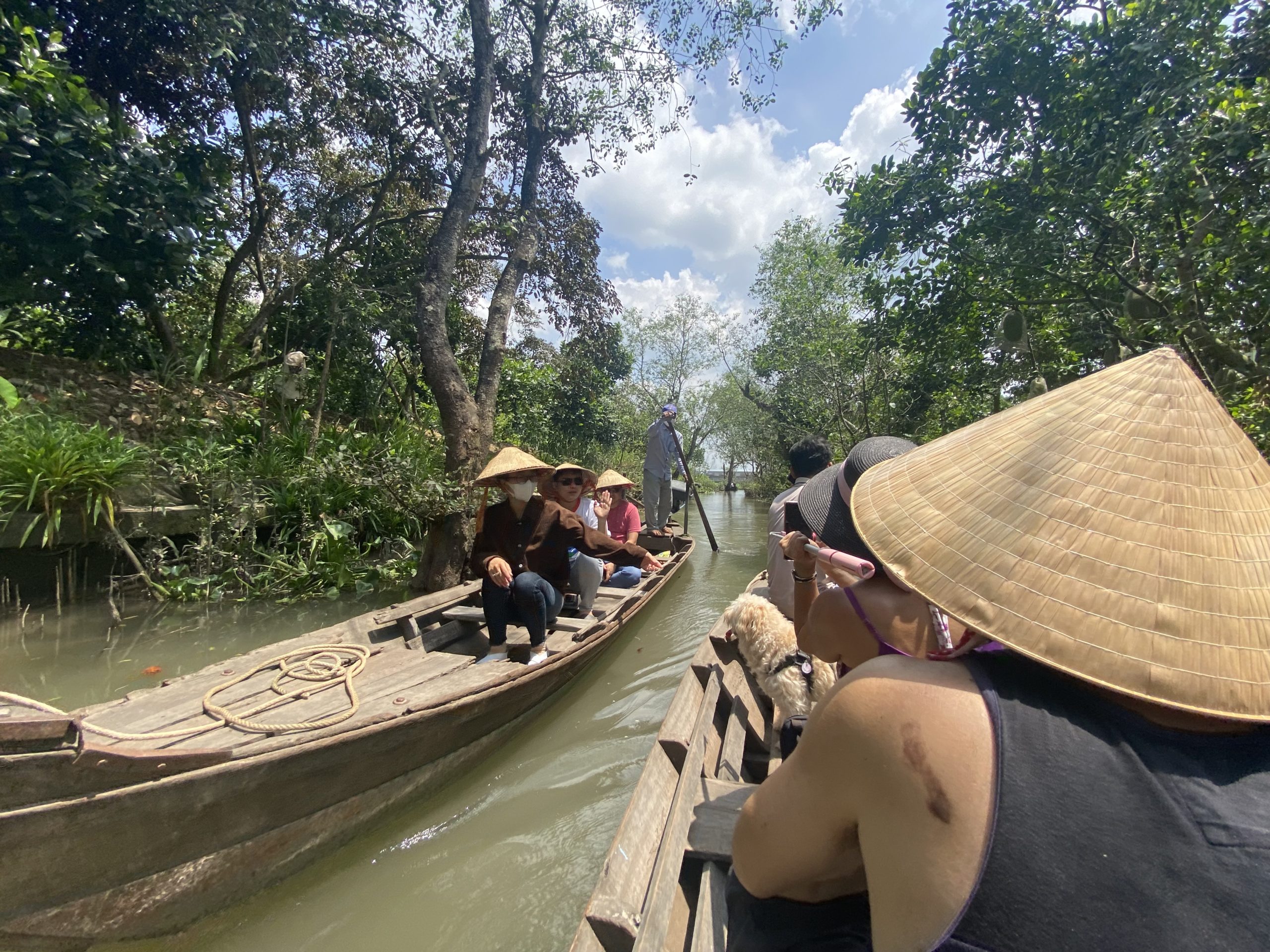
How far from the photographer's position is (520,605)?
4.05m

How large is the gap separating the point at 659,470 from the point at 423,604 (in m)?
6.65

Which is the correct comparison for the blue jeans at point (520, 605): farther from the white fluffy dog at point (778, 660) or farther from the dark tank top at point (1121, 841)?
the dark tank top at point (1121, 841)

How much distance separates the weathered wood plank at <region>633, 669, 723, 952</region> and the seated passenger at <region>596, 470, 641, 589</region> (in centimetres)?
394

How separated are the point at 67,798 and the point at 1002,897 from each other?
2.70 metres

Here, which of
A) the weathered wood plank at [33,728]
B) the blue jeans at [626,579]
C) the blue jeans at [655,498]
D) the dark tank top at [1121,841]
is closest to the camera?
the dark tank top at [1121,841]

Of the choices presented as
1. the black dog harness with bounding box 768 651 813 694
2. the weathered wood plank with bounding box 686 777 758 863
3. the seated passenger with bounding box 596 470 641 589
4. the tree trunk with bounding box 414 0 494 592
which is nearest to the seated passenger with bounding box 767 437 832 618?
the black dog harness with bounding box 768 651 813 694

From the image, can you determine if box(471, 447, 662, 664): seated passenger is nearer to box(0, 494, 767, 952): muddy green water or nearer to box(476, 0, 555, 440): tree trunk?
box(0, 494, 767, 952): muddy green water

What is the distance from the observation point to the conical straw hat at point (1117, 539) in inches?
28.4

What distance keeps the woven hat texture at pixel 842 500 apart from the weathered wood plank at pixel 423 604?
135 inches

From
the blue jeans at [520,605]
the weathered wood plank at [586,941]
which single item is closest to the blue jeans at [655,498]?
the blue jeans at [520,605]

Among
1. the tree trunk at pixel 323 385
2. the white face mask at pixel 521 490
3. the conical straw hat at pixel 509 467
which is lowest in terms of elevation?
the white face mask at pixel 521 490

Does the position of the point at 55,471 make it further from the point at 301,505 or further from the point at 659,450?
the point at 659,450

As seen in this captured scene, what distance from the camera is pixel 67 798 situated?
6.30 ft

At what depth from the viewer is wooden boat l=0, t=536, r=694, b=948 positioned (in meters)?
1.89
